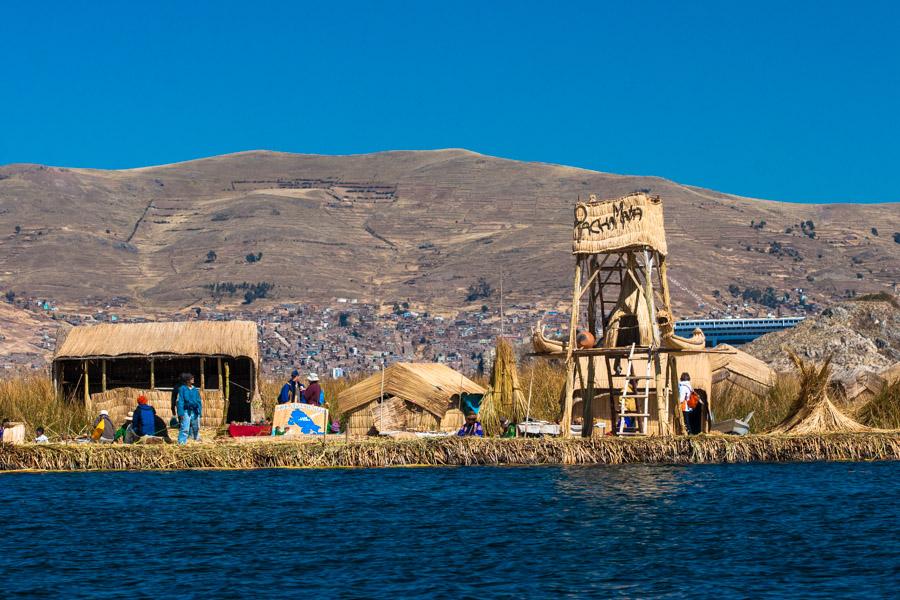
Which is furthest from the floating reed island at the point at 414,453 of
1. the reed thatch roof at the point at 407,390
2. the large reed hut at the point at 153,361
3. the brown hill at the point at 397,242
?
the brown hill at the point at 397,242

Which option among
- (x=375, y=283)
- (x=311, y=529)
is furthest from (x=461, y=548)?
(x=375, y=283)

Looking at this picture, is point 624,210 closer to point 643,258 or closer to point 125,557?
point 643,258

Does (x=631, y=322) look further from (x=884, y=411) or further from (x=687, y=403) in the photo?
(x=884, y=411)

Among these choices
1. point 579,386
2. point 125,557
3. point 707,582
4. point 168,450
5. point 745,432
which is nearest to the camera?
point 707,582

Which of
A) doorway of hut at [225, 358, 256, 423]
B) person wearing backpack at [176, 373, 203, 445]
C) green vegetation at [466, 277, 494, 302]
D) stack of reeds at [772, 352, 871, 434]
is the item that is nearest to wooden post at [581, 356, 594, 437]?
stack of reeds at [772, 352, 871, 434]

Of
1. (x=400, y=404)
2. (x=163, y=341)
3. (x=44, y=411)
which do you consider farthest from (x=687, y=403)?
(x=44, y=411)

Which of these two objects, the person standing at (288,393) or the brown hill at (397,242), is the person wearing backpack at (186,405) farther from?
the brown hill at (397,242)
